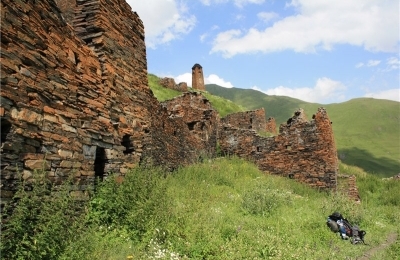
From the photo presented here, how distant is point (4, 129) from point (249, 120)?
2280cm

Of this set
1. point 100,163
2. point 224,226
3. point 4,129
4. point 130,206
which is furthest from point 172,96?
point 4,129

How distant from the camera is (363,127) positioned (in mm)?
69438

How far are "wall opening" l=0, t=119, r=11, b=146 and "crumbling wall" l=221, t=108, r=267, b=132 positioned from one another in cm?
2191

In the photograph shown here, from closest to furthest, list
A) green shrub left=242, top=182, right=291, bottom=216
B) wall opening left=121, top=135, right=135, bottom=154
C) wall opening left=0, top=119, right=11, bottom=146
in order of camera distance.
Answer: wall opening left=0, top=119, right=11, bottom=146
wall opening left=121, top=135, right=135, bottom=154
green shrub left=242, top=182, right=291, bottom=216

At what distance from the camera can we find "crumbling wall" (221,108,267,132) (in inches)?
1026

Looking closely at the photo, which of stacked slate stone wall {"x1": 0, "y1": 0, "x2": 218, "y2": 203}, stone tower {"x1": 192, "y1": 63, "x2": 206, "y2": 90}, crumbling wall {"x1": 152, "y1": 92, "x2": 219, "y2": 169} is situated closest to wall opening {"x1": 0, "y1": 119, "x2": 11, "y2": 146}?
stacked slate stone wall {"x1": 0, "y1": 0, "x2": 218, "y2": 203}

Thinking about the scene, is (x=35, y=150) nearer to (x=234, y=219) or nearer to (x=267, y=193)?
(x=234, y=219)

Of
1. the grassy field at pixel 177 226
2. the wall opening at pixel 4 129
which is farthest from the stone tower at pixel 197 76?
the wall opening at pixel 4 129

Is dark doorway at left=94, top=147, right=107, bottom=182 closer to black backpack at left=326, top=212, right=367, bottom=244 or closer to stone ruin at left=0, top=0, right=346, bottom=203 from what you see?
stone ruin at left=0, top=0, right=346, bottom=203

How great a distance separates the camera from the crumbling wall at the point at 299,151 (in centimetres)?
1573

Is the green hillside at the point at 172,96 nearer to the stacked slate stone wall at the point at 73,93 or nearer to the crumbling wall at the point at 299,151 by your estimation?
the crumbling wall at the point at 299,151

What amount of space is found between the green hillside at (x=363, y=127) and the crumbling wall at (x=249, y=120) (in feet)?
62.0

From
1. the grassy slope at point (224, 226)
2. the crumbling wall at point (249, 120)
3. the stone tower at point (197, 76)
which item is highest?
the stone tower at point (197, 76)

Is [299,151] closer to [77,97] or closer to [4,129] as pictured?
[77,97]
